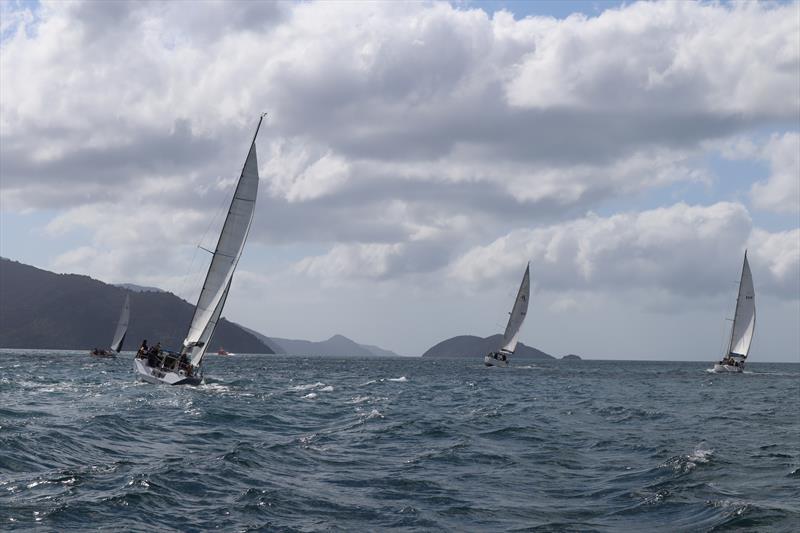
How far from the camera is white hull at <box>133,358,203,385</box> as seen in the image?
56469mm

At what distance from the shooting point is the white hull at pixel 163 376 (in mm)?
56469

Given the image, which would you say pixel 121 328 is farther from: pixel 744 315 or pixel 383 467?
pixel 383 467

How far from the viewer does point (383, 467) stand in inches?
→ 1029

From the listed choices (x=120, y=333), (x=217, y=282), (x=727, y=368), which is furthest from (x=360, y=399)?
(x=120, y=333)

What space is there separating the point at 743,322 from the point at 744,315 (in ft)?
3.52

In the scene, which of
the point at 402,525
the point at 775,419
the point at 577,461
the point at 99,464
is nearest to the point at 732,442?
the point at 577,461

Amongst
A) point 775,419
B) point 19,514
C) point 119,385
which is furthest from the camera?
point 119,385

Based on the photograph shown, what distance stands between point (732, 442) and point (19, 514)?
89.1 ft

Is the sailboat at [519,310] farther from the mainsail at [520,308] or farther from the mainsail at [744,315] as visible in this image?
the mainsail at [744,315]

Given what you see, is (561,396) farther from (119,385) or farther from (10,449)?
(10,449)

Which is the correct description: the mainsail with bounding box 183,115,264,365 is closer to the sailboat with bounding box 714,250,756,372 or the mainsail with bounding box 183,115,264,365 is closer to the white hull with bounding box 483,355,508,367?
the white hull with bounding box 483,355,508,367

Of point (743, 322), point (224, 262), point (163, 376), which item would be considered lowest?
point (163, 376)

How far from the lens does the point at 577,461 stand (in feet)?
93.0

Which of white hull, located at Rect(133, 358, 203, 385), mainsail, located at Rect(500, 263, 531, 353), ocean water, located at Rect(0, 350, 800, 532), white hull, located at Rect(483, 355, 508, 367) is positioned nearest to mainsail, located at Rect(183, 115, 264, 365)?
white hull, located at Rect(133, 358, 203, 385)
